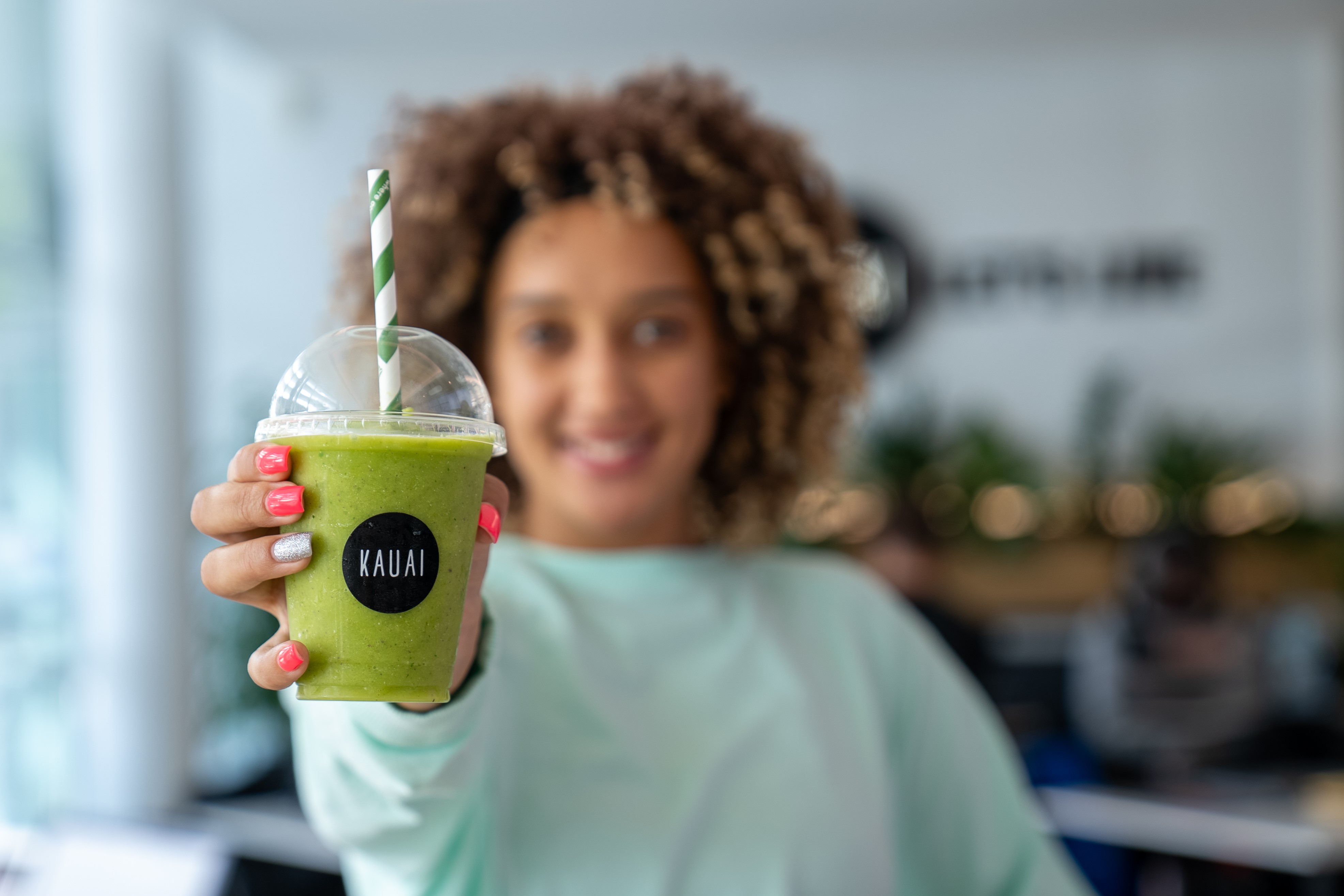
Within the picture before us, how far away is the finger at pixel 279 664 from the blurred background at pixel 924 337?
2894 millimetres

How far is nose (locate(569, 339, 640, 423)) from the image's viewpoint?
47.5 inches

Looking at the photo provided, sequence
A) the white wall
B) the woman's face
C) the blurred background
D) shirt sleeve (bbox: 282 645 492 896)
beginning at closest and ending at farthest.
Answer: shirt sleeve (bbox: 282 645 492 896)
the woman's face
the blurred background
the white wall

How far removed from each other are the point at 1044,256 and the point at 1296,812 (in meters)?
3.69

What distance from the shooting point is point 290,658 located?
73 cm

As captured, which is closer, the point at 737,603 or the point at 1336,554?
the point at 737,603

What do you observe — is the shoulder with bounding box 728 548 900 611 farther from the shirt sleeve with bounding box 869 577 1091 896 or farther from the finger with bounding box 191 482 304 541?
the finger with bounding box 191 482 304 541

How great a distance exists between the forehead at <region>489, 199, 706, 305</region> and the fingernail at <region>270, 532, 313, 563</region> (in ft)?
1.89

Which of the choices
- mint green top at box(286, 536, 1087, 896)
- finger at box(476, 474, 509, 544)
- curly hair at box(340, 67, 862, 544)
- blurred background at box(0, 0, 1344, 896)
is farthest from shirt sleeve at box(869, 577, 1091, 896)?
blurred background at box(0, 0, 1344, 896)

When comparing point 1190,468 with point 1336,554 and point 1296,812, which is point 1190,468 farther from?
point 1296,812

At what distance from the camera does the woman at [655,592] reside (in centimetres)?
111

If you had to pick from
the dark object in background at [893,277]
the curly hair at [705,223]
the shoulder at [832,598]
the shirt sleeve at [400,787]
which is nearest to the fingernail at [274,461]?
the shirt sleeve at [400,787]

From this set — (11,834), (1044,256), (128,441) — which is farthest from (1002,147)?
(11,834)

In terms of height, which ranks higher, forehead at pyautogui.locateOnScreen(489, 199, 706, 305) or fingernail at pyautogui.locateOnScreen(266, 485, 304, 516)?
forehead at pyautogui.locateOnScreen(489, 199, 706, 305)

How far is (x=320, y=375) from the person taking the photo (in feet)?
2.58
